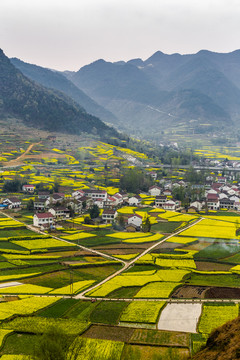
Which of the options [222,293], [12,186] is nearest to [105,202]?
[12,186]

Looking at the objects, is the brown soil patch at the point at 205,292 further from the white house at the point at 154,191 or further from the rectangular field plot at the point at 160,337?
the white house at the point at 154,191

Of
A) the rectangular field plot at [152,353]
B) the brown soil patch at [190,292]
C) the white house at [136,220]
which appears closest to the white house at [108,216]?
the white house at [136,220]

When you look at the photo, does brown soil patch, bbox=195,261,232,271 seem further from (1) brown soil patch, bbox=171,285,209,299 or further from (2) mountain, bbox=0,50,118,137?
(2) mountain, bbox=0,50,118,137

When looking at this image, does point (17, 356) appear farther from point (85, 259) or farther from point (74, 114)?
point (74, 114)

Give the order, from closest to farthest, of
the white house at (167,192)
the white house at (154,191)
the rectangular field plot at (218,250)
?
the rectangular field plot at (218,250) → the white house at (167,192) → the white house at (154,191)

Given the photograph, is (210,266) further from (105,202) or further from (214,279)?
(105,202)
